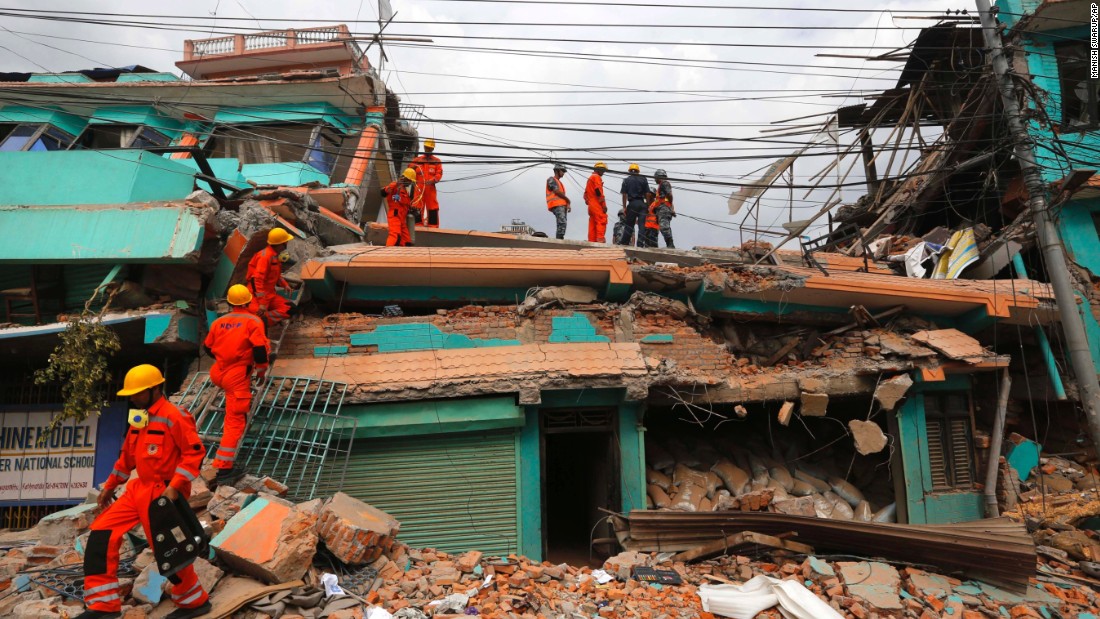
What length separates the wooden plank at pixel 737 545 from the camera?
6184mm

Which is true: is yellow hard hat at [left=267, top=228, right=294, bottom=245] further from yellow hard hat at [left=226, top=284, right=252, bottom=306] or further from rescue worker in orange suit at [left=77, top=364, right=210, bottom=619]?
rescue worker in orange suit at [left=77, top=364, right=210, bottom=619]

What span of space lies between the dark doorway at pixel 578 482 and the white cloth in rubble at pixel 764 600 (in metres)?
2.14

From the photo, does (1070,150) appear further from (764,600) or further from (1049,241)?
(764,600)

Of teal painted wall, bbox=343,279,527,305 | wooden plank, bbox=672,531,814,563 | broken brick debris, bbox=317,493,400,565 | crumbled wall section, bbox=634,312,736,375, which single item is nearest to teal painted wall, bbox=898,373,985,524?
crumbled wall section, bbox=634,312,736,375

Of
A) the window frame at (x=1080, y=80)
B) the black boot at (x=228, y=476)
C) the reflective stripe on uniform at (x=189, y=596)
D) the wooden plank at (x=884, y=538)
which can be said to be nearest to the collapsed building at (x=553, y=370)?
the wooden plank at (x=884, y=538)

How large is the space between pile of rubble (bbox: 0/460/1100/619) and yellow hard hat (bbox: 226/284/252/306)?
1.93 meters

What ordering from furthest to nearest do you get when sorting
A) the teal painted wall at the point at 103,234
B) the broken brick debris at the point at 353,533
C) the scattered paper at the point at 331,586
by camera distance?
1. the teal painted wall at the point at 103,234
2. the broken brick debris at the point at 353,533
3. the scattered paper at the point at 331,586

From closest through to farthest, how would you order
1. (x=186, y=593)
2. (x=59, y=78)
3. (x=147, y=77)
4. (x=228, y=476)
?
(x=186, y=593) → (x=228, y=476) → (x=59, y=78) → (x=147, y=77)

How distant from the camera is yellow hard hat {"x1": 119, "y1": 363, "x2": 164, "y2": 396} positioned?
4406 mm

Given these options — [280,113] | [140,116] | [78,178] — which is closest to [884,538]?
[78,178]

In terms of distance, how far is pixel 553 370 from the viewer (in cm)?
737

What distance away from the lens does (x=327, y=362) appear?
7441mm

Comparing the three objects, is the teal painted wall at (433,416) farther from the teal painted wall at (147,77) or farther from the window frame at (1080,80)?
the window frame at (1080,80)

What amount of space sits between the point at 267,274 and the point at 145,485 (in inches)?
123
